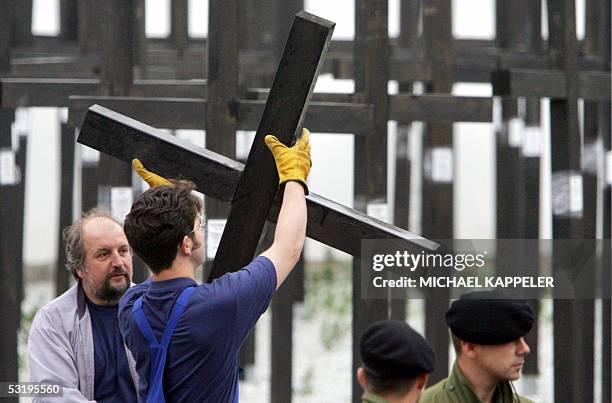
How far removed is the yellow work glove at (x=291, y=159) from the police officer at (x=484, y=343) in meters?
0.52

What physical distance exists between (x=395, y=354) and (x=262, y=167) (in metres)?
0.83

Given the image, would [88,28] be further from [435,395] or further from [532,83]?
[435,395]

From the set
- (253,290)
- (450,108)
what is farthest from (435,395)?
(450,108)

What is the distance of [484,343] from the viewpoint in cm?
276

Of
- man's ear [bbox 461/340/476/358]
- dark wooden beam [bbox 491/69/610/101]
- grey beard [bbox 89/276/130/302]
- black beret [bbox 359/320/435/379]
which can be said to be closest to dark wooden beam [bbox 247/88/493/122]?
dark wooden beam [bbox 491/69/610/101]

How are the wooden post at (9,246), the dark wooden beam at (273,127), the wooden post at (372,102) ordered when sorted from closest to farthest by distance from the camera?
the dark wooden beam at (273,127) < the wooden post at (372,102) < the wooden post at (9,246)

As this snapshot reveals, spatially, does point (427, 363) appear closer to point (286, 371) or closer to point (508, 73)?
point (508, 73)

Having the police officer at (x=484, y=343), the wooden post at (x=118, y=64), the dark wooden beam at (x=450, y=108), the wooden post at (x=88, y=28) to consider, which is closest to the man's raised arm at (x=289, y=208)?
the police officer at (x=484, y=343)

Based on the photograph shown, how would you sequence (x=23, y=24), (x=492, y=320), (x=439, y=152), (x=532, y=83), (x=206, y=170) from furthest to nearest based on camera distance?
(x=23, y=24), (x=439, y=152), (x=532, y=83), (x=206, y=170), (x=492, y=320)

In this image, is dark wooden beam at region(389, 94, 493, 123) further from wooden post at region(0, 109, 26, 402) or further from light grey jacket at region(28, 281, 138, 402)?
light grey jacket at region(28, 281, 138, 402)

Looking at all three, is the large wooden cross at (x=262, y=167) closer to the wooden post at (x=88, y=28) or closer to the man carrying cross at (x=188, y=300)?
the man carrying cross at (x=188, y=300)

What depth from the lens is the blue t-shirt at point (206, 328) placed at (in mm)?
2766

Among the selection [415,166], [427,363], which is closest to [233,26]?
[427,363]

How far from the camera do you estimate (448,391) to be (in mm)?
2820
